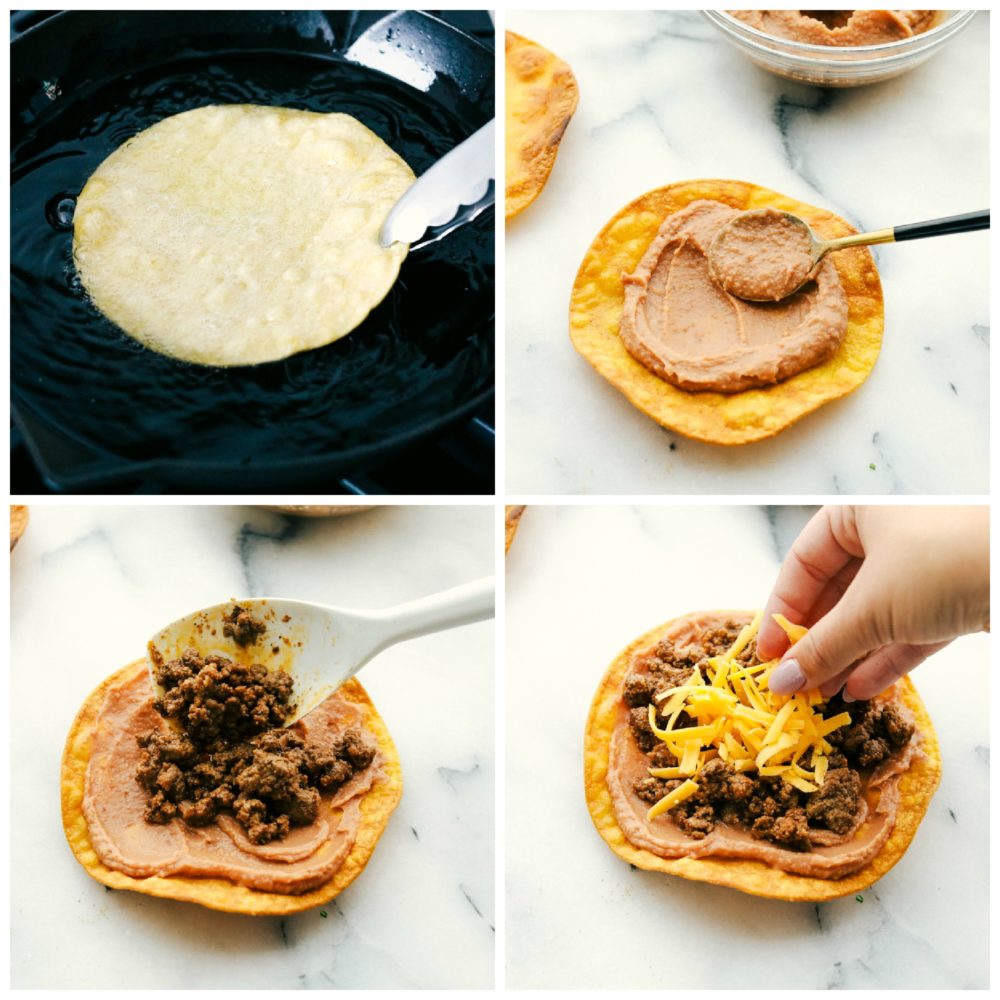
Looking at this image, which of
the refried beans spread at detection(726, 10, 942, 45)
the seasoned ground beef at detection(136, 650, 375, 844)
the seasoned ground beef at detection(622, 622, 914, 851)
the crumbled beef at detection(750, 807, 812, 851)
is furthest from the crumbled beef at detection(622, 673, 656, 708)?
the refried beans spread at detection(726, 10, 942, 45)

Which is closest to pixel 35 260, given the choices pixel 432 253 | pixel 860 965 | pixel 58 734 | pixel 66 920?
pixel 432 253

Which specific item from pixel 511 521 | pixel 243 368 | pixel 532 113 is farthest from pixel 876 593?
pixel 532 113

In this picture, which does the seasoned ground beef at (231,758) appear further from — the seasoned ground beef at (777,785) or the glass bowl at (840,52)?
the glass bowl at (840,52)

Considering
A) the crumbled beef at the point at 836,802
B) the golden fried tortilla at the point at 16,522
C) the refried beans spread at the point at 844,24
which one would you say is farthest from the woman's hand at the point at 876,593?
the golden fried tortilla at the point at 16,522

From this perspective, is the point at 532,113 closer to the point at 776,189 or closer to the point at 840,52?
the point at 776,189

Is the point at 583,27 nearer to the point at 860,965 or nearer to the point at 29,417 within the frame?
the point at 29,417

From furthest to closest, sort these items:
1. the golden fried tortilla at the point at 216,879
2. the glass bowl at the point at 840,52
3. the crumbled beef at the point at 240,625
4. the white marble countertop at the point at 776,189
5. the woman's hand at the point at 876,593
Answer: the glass bowl at the point at 840,52 < the white marble countertop at the point at 776,189 < the crumbled beef at the point at 240,625 < the golden fried tortilla at the point at 216,879 < the woman's hand at the point at 876,593
